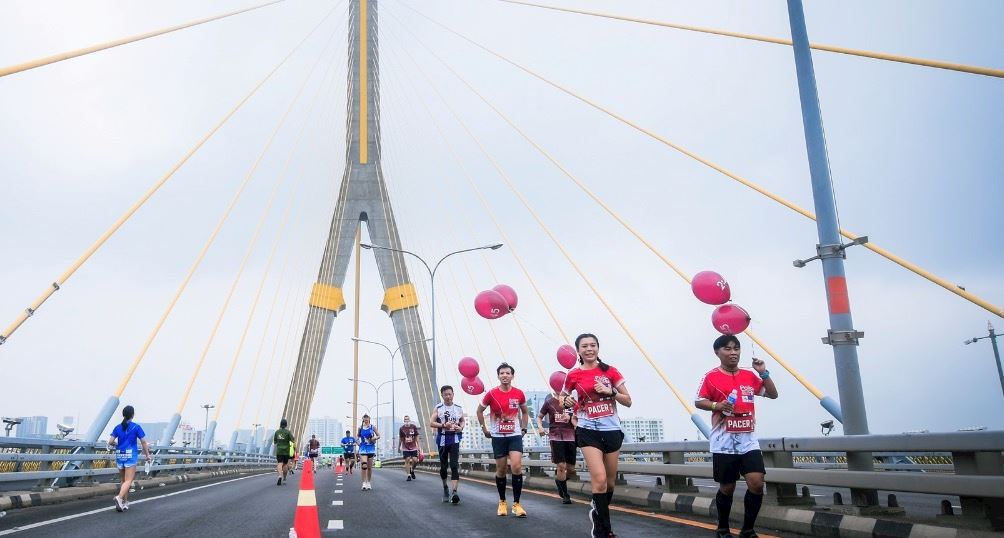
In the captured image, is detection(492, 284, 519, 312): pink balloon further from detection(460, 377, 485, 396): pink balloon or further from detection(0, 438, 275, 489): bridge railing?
detection(0, 438, 275, 489): bridge railing

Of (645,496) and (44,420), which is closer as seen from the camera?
(645,496)

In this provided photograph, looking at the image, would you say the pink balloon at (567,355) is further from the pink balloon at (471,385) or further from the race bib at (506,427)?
the race bib at (506,427)

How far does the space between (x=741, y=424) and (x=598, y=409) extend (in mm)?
1237

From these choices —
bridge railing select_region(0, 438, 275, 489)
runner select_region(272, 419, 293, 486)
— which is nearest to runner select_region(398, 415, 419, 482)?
runner select_region(272, 419, 293, 486)

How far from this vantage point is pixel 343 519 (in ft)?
29.6

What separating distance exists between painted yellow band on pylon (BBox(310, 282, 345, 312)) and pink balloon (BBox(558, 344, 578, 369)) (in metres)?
20.8

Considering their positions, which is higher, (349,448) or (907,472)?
(349,448)

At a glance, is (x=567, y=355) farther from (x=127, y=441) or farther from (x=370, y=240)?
(x=370, y=240)

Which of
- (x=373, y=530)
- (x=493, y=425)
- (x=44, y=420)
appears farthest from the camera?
(x=44, y=420)

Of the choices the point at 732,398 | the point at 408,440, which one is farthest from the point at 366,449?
the point at 732,398

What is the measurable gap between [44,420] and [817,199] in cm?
10770

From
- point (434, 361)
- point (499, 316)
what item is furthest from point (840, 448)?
point (434, 361)

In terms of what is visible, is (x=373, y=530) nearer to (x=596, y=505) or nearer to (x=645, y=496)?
(x=596, y=505)

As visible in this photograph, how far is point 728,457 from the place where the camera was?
634cm
